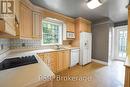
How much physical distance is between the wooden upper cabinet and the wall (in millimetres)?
3603

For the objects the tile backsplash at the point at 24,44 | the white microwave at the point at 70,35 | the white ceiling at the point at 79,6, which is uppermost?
the white ceiling at the point at 79,6

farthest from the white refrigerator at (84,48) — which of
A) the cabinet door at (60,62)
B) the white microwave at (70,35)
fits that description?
the cabinet door at (60,62)

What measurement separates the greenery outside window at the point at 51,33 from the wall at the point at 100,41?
207cm

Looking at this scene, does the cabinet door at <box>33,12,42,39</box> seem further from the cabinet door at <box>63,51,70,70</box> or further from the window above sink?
the cabinet door at <box>63,51,70,70</box>

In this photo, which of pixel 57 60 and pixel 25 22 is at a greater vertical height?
pixel 25 22

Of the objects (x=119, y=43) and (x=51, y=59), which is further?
(x=119, y=43)

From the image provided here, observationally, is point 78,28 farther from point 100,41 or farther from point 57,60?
point 57,60

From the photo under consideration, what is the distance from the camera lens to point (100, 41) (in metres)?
5.36

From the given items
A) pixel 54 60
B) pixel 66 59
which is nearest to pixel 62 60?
pixel 66 59

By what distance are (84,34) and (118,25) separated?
7.87 ft

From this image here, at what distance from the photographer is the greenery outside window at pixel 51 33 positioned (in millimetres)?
4117

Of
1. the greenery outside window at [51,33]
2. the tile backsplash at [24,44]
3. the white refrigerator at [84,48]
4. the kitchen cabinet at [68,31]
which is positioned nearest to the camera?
the tile backsplash at [24,44]

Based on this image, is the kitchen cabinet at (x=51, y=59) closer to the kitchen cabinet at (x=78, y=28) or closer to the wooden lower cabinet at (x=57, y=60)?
the wooden lower cabinet at (x=57, y=60)

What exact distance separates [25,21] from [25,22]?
26mm
